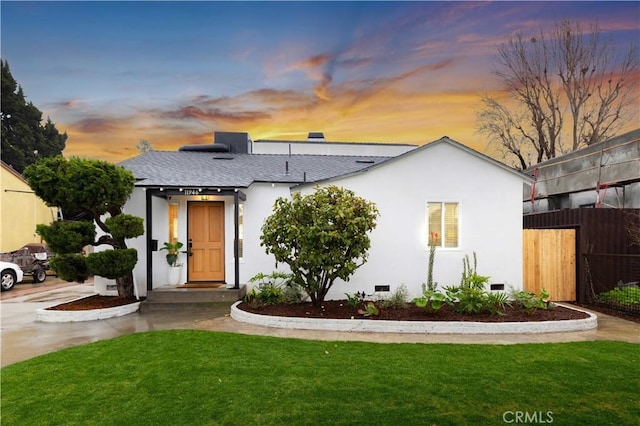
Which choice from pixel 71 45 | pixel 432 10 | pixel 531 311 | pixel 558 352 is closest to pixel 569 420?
pixel 558 352

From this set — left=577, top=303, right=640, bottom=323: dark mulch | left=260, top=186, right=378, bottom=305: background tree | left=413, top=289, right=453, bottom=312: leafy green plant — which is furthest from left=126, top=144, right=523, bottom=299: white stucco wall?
left=577, top=303, right=640, bottom=323: dark mulch

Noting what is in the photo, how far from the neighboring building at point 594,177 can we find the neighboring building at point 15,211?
23032 millimetres

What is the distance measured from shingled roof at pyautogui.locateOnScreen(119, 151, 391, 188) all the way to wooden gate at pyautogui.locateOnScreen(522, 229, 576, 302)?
5.36 m

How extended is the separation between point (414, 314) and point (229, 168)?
7209 mm

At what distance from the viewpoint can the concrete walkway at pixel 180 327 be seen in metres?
5.79

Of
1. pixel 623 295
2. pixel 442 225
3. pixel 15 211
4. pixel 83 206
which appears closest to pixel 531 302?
pixel 442 225

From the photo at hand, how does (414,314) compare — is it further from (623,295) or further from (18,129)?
(18,129)

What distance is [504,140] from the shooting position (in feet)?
78.1

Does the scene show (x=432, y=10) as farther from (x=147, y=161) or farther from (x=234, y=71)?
(x=147, y=161)

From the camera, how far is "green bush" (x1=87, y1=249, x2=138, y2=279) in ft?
25.2

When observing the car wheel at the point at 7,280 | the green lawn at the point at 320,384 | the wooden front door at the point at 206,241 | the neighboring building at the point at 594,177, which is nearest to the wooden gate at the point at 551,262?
the neighboring building at the point at 594,177

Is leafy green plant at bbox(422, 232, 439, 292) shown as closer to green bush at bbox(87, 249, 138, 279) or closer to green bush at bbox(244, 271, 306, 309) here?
green bush at bbox(244, 271, 306, 309)

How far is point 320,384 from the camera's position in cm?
407

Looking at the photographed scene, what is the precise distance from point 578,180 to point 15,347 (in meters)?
16.7
